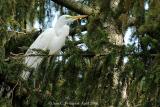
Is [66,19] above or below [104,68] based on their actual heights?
above

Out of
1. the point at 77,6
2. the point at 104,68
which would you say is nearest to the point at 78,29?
the point at 77,6

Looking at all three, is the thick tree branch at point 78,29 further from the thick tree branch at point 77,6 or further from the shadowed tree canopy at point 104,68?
the shadowed tree canopy at point 104,68

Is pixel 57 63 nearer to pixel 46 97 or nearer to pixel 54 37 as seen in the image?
A: pixel 46 97

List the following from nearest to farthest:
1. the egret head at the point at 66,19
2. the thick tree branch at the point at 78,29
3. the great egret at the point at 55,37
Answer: the great egret at the point at 55,37 < the thick tree branch at the point at 78,29 < the egret head at the point at 66,19

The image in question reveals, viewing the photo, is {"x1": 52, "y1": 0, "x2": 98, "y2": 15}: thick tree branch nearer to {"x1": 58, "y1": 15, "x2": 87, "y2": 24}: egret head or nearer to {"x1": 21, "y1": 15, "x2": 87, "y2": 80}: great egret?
{"x1": 21, "y1": 15, "x2": 87, "y2": 80}: great egret

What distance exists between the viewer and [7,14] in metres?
5.13

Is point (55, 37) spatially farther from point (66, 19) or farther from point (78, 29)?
point (66, 19)

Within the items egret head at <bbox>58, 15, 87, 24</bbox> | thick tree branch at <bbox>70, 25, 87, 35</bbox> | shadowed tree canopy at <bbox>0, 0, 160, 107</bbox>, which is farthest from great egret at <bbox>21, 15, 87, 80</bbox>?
shadowed tree canopy at <bbox>0, 0, 160, 107</bbox>

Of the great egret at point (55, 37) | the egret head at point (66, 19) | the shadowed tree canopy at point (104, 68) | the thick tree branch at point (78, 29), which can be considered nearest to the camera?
the shadowed tree canopy at point (104, 68)

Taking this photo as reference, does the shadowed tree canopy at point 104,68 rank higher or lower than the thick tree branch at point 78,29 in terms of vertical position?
lower

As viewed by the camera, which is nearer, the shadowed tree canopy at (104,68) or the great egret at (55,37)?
the shadowed tree canopy at (104,68)

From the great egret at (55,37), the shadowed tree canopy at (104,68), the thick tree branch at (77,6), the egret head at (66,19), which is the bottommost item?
the shadowed tree canopy at (104,68)

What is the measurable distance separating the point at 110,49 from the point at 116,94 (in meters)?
0.28

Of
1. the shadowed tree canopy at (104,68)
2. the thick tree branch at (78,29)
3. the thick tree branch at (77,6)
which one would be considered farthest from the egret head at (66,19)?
the shadowed tree canopy at (104,68)
